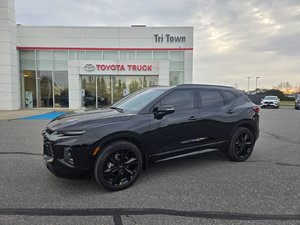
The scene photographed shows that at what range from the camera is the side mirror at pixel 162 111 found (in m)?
3.99

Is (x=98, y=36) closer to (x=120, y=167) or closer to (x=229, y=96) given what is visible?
(x=229, y=96)

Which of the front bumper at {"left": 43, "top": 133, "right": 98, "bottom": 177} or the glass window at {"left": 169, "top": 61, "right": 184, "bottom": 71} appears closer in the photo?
the front bumper at {"left": 43, "top": 133, "right": 98, "bottom": 177}

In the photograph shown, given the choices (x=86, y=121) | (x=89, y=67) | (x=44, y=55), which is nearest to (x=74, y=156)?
(x=86, y=121)

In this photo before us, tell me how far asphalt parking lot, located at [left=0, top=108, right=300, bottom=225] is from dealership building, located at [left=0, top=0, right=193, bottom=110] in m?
16.5

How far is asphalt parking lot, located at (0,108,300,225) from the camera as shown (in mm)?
2945

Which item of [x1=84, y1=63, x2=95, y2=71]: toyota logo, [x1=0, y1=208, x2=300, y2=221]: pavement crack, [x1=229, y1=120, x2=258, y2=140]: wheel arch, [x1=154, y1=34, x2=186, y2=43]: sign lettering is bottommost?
[x1=0, y1=208, x2=300, y2=221]: pavement crack

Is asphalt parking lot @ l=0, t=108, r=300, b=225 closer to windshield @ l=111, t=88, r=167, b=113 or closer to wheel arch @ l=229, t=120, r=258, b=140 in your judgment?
wheel arch @ l=229, t=120, r=258, b=140

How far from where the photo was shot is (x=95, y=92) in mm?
21406

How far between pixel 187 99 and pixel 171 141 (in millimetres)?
961

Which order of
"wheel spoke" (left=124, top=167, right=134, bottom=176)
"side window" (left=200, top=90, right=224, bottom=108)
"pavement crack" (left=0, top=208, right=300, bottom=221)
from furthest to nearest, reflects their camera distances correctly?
"side window" (left=200, top=90, right=224, bottom=108) → "wheel spoke" (left=124, top=167, right=134, bottom=176) → "pavement crack" (left=0, top=208, right=300, bottom=221)

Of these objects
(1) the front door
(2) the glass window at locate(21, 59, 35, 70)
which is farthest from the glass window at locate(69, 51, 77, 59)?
(1) the front door

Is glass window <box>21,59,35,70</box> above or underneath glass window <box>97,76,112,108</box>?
above

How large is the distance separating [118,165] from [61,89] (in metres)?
19.8

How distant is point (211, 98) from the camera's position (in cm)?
498
